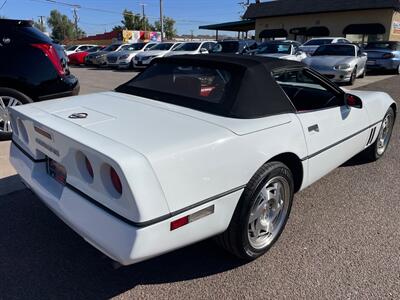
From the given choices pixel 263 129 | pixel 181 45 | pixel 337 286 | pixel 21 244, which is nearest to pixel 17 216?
pixel 21 244

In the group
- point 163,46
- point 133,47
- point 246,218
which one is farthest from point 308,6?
point 246,218

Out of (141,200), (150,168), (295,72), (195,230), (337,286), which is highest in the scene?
(295,72)

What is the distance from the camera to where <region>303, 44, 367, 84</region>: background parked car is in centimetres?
1178

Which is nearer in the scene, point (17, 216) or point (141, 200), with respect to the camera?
point (141, 200)

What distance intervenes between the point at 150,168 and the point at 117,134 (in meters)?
0.42

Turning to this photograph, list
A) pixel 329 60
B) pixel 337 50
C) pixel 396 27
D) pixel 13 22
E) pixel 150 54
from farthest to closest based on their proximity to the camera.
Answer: pixel 396 27 → pixel 150 54 → pixel 337 50 → pixel 329 60 → pixel 13 22

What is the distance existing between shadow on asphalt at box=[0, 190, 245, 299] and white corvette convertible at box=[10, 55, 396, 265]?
0.34m

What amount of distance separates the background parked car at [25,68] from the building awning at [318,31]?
3036 cm

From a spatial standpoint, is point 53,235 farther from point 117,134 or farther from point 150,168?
point 150,168

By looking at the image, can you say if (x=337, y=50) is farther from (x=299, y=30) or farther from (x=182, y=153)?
(x=299, y=30)

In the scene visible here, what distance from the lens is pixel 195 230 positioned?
2.10 m

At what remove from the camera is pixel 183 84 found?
308 centimetres

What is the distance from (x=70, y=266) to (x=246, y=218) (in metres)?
1.28

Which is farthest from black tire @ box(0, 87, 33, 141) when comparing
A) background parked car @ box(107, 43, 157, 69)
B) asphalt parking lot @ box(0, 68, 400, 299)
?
background parked car @ box(107, 43, 157, 69)
